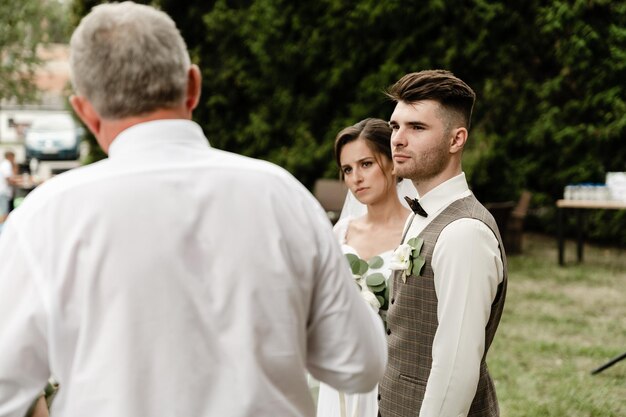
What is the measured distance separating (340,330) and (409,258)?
0.92 metres

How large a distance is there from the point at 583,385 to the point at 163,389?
5.29 m

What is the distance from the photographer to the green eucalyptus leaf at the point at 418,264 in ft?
7.47

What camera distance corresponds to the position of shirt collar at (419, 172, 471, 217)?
238 cm

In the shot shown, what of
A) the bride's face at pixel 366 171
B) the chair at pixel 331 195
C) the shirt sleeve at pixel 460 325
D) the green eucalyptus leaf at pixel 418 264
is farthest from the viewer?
the chair at pixel 331 195

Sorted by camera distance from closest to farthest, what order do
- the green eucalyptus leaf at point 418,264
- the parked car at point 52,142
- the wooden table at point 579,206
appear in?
1. the green eucalyptus leaf at point 418,264
2. the wooden table at point 579,206
3. the parked car at point 52,142

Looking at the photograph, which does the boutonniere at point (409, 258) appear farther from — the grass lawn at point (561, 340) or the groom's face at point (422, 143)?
the grass lawn at point (561, 340)

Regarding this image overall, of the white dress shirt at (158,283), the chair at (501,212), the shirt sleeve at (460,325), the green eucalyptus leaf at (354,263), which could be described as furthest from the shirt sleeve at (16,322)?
the chair at (501,212)

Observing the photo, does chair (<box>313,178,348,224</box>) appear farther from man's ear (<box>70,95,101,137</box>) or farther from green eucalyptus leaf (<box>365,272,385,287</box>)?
man's ear (<box>70,95,101,137</box>)

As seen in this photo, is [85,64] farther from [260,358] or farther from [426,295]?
[426,295]

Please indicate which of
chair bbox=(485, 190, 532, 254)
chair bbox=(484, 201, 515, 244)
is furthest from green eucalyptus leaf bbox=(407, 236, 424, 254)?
chair bbox=(485, 190, 532, 254)

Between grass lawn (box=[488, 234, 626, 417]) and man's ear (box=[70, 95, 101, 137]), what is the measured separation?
179 inches

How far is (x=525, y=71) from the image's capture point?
12797mm

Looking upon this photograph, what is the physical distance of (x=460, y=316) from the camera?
2.12 m

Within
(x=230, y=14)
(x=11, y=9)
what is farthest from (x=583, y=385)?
(x=11, y=9)
